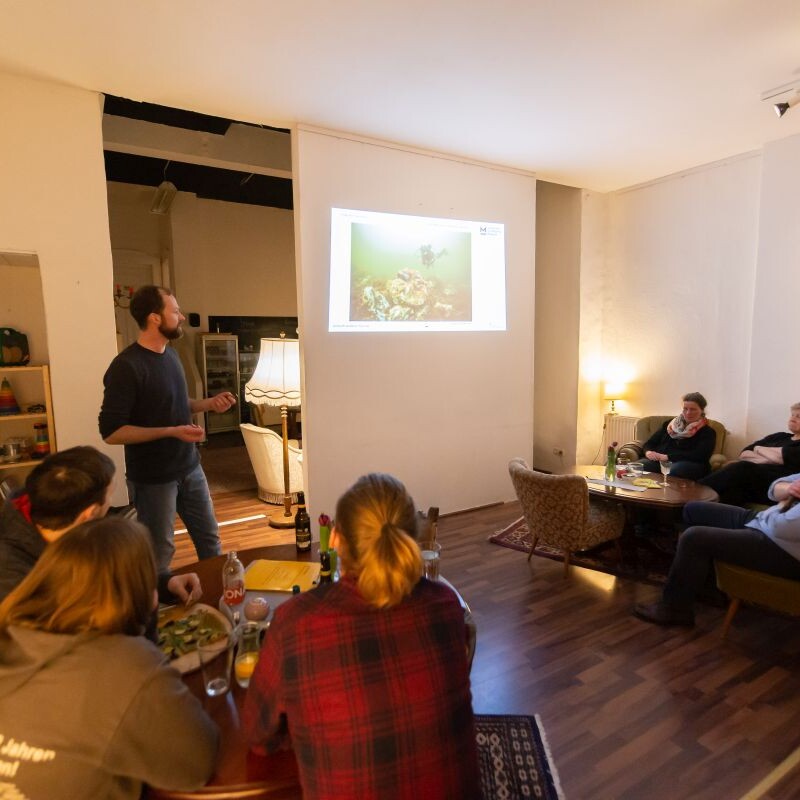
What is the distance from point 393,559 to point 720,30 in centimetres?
327

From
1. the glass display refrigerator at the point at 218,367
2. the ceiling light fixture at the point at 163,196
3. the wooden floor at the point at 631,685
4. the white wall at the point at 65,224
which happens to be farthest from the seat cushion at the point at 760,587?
the glass display refrigerator at the point at 218,367

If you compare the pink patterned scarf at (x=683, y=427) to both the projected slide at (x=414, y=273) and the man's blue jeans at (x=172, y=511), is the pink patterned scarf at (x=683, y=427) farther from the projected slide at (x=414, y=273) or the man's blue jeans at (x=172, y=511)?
the man's blue jeans at (x=172, y=511)

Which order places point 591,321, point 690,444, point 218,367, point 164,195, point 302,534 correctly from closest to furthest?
point 302,534, point 690,444, point 591,321, point 164,195, point 218,367

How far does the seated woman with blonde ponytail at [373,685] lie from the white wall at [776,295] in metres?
4.51

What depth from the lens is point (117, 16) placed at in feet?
8.09

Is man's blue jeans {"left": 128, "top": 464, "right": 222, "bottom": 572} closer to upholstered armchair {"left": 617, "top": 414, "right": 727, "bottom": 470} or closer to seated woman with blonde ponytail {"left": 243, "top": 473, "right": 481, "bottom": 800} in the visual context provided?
seated woman with blonde ponytail {"left": 243, "top": 473, "right": 481, "bottom": 800}

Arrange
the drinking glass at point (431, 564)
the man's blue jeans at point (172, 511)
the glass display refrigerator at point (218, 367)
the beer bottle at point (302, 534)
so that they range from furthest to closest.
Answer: the glass display refrigerator at point (218, 367) < the man's blue jeans at point (172, 511) < the beer bottle at point (302, 534) < the drinking glass at point (431, 564)

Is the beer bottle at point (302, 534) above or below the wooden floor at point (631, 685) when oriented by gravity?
above

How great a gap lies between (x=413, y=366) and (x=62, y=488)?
3.19m

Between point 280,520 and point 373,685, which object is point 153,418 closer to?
point 373,685

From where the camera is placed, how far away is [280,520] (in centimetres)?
452

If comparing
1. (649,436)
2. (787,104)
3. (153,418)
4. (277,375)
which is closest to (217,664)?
(153,418)

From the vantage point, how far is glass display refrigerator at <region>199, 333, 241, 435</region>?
8.23 m

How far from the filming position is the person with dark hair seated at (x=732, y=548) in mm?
2430
